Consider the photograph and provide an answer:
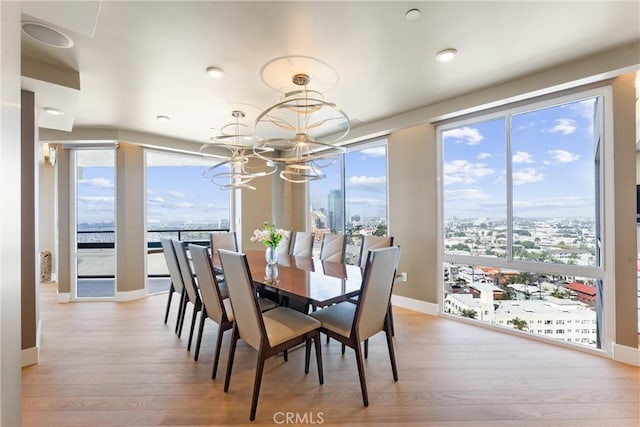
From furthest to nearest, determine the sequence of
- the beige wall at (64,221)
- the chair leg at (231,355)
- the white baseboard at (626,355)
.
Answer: the beige wall at (64,221) < the white baseboard at (626,355) < the chair leg at (231,355)

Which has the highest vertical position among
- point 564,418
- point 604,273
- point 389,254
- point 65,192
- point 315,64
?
point 315,64

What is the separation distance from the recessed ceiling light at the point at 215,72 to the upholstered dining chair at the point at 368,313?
2.01m

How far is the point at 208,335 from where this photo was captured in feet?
10.1

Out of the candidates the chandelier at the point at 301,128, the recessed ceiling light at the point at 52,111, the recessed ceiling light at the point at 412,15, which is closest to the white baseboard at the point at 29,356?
the recessed ceiling light at the point at 52,111

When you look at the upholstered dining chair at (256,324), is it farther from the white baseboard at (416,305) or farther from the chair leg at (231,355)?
the white baseboard at (416,305)

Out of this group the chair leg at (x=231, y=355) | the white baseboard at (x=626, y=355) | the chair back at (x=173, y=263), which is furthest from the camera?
the chair back at (x=173, y=263)

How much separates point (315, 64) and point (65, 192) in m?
4.42

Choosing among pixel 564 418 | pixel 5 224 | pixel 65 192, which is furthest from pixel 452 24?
pixel 65 192

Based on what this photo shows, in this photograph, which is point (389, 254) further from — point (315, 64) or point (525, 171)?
point (525, 171)

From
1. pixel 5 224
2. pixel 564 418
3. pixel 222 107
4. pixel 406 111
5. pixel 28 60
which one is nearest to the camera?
pixel 5 224

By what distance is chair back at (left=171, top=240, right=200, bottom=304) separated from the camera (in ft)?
8.89

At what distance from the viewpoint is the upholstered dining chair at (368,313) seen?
1969 mm

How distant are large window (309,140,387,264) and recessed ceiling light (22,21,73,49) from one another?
3.56m

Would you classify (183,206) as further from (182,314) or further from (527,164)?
(527,164)
